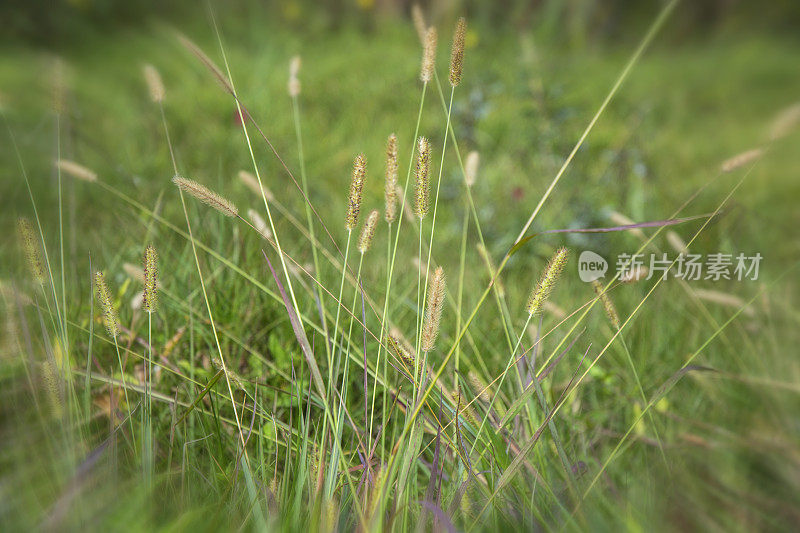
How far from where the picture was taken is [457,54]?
28.5 inches

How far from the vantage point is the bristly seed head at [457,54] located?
710mm

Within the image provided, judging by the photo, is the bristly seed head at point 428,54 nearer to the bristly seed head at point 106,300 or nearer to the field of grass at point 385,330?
the field of grass at point 385,330

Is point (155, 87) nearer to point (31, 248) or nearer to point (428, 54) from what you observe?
point (31, 248)

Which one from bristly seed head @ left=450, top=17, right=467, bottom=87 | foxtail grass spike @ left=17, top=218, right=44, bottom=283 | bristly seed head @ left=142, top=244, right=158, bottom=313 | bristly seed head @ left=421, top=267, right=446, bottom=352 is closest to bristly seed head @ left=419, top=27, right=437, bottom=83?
bristly seed head @ left=450, top=17, right=467, bottom=87

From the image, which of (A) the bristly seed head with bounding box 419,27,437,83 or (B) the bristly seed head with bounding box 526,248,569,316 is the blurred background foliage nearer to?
(A) the bristly seed head with bounding box 419,27,437,83

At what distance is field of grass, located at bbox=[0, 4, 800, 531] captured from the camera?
68 cm

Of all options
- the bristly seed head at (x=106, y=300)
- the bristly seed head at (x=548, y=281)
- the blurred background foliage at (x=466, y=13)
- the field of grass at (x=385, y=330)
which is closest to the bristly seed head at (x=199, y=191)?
the field of grass at (x=385, y=330)

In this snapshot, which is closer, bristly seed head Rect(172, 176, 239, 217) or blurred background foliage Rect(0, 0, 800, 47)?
bristly seed head Rect(172, 176, 239, 217)

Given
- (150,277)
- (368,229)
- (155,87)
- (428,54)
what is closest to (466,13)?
(155,87)

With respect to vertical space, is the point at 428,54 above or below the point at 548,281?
above

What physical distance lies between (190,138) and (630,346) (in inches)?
74.1

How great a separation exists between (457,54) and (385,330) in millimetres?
325

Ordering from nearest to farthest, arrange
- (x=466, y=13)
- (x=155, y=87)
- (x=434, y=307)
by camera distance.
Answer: (x=434, y=307), (x=155, y=87), (x=466, y=13)

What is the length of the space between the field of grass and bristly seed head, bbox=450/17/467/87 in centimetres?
4
